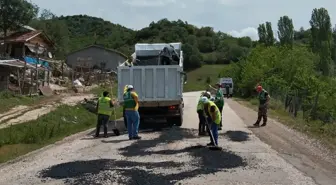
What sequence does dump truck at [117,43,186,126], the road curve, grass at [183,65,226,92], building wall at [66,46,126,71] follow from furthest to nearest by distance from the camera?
grass at [183,65,226,92]
building wall at [66,46,126,71]
dump truck at [117,43,186,126]
the road curve

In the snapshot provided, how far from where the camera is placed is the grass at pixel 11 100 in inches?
1046

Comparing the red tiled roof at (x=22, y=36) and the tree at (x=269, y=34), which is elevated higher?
the tree at (x=269, y=34)

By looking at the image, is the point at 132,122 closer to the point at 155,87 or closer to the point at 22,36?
the point at 155,87

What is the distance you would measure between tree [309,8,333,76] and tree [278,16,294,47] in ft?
17.3

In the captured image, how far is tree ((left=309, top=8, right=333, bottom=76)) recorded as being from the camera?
6606 centimetres

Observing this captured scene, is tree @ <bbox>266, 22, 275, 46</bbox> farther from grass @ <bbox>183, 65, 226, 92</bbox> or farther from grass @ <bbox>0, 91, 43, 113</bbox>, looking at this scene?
grass @ <bbox>0, 91, 43, 113</bbox>

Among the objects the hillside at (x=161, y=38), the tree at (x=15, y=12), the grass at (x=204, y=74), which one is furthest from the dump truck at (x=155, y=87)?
the grass at (x=204, y=74)

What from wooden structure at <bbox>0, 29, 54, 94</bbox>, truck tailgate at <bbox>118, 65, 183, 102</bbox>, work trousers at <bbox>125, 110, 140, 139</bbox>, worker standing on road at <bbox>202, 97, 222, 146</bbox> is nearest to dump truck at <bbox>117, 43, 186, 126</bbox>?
truck tailgate at <bbox>118, 65, 183, 102</bbox>

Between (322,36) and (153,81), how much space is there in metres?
59.2

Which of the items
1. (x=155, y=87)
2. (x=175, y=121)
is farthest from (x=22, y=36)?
(x=155, y=87)

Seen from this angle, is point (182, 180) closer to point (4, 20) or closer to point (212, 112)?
point (212, 112)

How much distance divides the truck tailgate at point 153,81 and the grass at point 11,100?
386 inches

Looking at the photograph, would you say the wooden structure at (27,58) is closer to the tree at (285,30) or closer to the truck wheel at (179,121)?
the truck wheel at (179,121)

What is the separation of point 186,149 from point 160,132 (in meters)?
4.31
